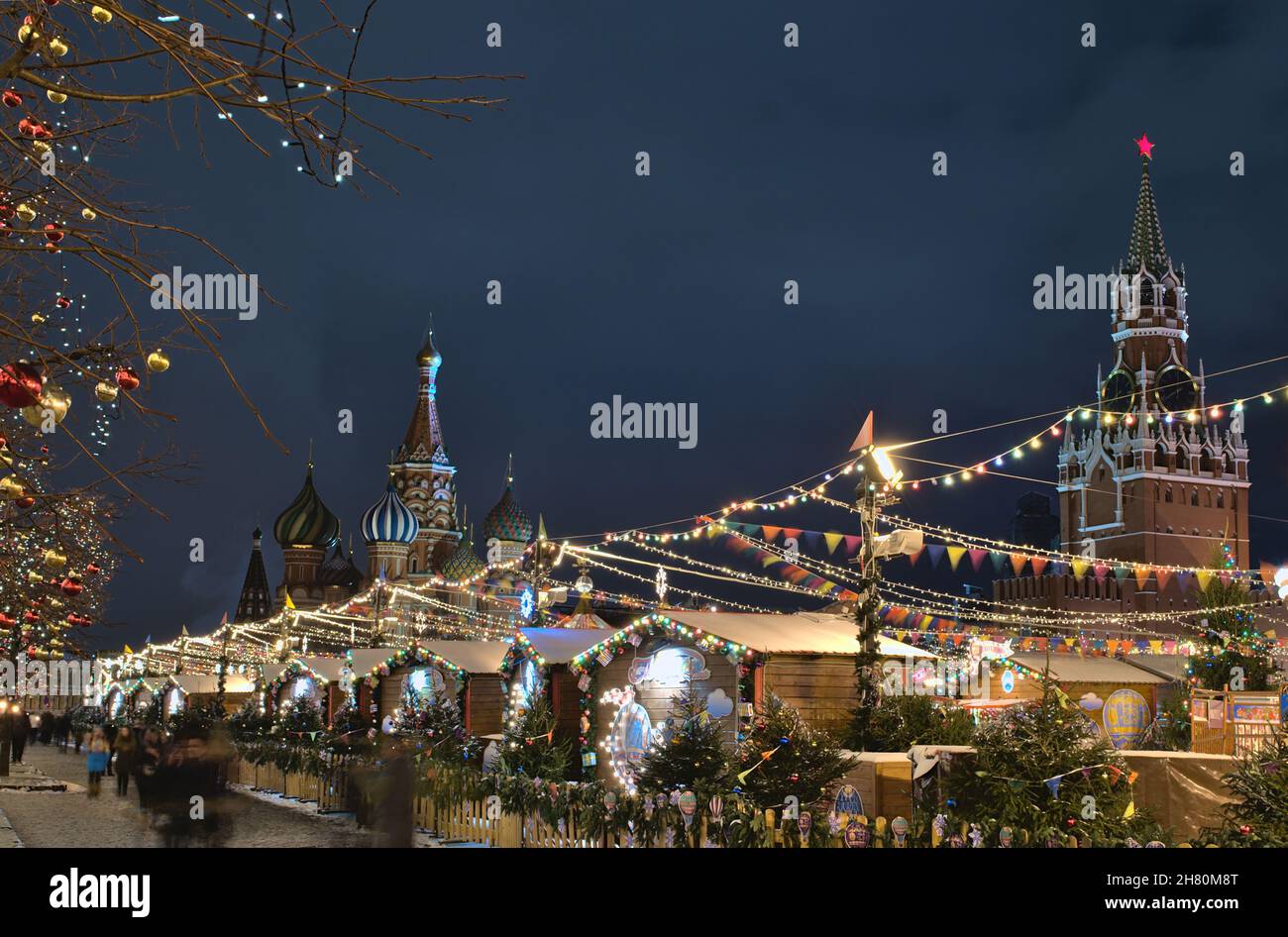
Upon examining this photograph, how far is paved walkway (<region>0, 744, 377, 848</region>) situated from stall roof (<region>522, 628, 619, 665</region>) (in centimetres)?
531

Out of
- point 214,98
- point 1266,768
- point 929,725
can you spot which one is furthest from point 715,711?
point 214,98

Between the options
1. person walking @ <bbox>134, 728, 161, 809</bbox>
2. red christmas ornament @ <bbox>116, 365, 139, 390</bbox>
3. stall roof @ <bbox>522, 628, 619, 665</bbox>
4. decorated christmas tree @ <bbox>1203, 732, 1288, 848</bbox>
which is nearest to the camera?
red christmas ornament @ <bbox>116, 365, 139, 390</bbox>

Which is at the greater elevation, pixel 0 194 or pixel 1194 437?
pixel 1194 437

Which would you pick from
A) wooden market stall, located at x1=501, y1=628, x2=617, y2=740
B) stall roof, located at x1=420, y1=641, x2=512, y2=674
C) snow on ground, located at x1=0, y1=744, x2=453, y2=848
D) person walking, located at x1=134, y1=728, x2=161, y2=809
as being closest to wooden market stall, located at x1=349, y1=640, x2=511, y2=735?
stall roof, located at x1=420, y1=641, x2=512, y2=674

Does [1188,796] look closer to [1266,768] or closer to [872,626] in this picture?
[1266,768]

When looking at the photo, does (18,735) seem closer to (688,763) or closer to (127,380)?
(688,763)

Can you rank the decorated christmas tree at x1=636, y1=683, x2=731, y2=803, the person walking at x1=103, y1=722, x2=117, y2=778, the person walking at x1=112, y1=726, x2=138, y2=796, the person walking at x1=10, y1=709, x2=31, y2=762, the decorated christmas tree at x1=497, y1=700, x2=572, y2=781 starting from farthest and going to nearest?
the person walking at x1=10, y1=709, x2=31, y2=762
the person walking at x1=103, y1=722, x2=117, y2=778
the person walking at x1=112, y1=726, x2=138, y2=796
the decorated christmas tree at x1=497, y1=700, x2=572, y2=781
the decorated christmas tree at x1=636, y1=683, x2=731, y2=803

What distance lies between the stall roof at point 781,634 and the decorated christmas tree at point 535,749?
9.88 ft

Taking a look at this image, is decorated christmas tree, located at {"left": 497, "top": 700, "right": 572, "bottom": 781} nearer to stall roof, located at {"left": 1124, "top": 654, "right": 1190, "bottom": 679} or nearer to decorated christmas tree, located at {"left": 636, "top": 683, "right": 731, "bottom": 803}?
decorated christmas tree, located at {"left": 636, "top": 683, "right": 731, "bottom": 803}

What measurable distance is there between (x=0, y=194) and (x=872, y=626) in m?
14.3

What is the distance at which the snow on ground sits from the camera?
18.8 m

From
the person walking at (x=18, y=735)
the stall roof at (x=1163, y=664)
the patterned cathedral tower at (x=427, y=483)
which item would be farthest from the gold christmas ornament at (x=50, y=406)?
the patterned cathedral tower at (x=427, y=483)

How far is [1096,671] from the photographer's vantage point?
3638 centimetres
